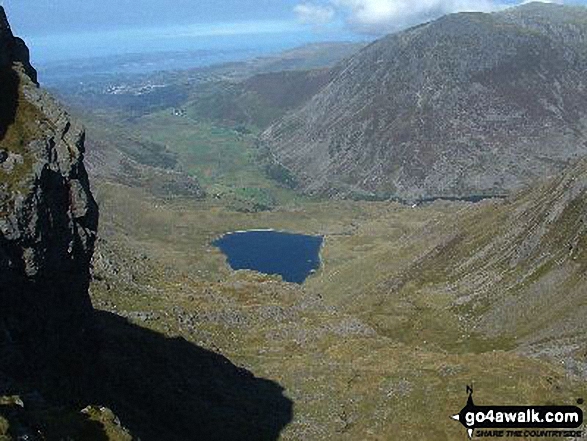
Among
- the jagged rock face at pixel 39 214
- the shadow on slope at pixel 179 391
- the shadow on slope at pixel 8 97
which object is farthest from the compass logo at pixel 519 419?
the shadow on slope at pixel 8 97

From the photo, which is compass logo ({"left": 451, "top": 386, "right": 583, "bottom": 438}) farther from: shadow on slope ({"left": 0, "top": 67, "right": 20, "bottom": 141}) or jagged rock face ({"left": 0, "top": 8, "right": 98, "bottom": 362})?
shadow on slope ({"left": 0, "top": 67, "right": 20, "bottom": 141})

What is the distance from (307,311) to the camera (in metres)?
160

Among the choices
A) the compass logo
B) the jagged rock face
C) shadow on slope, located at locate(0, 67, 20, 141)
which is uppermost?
shadow on slope, located at locate(0, 67, 20, 141)

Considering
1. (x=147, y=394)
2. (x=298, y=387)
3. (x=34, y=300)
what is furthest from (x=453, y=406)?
(x=34, y=300)

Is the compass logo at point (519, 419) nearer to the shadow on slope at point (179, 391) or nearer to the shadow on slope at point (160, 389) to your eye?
the shadow on slope at point (179, 391)

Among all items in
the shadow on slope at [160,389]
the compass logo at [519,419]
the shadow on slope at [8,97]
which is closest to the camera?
the shadow on slope at [160,389]

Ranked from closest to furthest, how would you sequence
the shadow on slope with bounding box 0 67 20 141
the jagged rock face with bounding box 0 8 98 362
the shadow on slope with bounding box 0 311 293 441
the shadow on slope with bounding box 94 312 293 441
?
the jagged rock face with bounding box 0 8 98 362
the shadow on slope with bounding box 0 311 293 441
the shadow on slope with bounding box 0 67 20 141
the shadow on slope with bounding box 94 312 293 441

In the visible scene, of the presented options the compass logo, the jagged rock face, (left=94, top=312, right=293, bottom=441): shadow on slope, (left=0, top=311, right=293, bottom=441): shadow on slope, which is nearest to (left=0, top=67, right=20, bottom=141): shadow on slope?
the jagged rock face

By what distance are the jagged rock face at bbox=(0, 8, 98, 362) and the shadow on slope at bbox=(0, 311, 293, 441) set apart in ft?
16.9

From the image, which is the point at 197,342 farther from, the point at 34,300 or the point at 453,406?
the point at 34,300

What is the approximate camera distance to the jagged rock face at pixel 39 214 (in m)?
64.6

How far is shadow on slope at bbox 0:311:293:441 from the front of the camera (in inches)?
2844

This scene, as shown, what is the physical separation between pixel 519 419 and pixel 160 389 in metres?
43.2

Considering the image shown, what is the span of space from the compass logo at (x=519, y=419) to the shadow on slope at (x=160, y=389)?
75.5 ft
